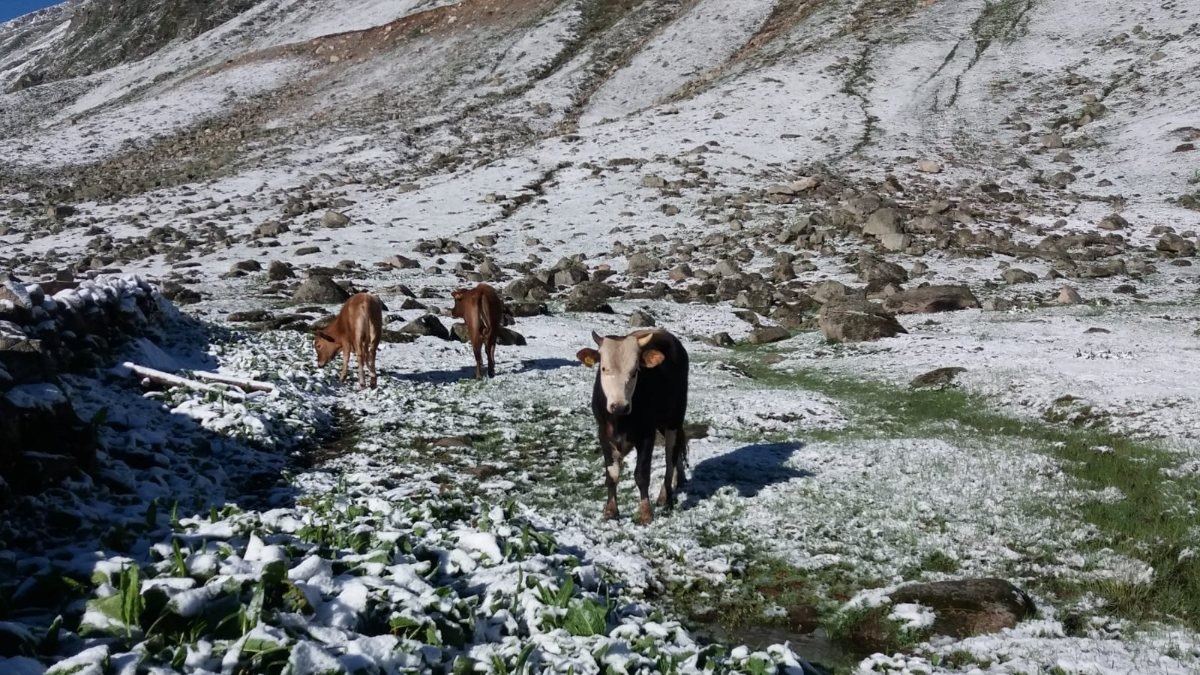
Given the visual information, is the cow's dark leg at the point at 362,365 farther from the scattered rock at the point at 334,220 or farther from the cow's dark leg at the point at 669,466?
the scattered rock at the point at 334,220

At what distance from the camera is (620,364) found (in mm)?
10477

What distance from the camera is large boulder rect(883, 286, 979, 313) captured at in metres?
26.2

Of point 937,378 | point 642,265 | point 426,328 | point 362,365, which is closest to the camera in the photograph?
point 362,365

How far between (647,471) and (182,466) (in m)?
6.11

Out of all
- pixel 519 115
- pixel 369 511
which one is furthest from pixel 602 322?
pixel 519 115

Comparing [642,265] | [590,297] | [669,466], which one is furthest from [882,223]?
[669,466]

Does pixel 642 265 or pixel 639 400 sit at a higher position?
pixel 639 400

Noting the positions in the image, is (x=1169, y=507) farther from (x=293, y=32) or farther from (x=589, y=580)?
(x=293, y=32)

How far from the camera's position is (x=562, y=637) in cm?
678

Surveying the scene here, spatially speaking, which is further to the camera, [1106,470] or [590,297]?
[590,297]

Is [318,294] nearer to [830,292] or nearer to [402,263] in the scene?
[402,263]

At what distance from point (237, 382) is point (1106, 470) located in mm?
14005

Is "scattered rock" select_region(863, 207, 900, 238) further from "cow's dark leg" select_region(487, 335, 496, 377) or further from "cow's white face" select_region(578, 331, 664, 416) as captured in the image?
→ "cow's white face" select_region(578, 331, 664, 416)

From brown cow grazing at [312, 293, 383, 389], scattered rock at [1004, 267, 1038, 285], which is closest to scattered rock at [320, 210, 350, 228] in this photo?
brown cow grazing at [312, 293, 383, 389]
